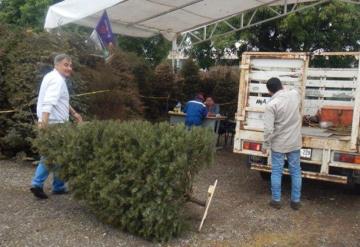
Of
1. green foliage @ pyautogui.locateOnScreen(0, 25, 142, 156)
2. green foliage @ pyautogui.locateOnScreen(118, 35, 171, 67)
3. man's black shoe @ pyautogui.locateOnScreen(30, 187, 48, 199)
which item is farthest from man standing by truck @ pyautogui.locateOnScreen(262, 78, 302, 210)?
green foliage @ pyautogui.locateOnScreen(118, 35, 171, 67)

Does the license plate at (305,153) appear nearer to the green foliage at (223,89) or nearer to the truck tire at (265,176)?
the truck tire at (265,176)

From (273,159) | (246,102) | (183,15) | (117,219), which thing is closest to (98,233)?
(117,219)

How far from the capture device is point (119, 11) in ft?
37.3

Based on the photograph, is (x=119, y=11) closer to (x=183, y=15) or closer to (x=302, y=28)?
(x=183, y=15)

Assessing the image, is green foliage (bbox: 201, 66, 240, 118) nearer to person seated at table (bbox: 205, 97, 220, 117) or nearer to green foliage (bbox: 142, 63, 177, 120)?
person seated at table (bbox: 205, 97, 220, 117)

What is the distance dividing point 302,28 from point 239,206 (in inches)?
405

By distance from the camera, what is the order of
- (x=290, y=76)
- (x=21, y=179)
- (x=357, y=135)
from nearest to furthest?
(x=357, y=135) < (x=290, y=76) < (x=21, y=179)

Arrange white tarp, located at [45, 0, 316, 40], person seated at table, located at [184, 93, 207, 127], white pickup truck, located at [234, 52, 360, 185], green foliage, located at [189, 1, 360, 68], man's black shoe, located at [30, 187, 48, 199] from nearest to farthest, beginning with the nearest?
man's black shoe, located at [30, 187, 48, 199] → white pickup truck, located at [234, 52, 360, 185] → white tarp, located at [45, 0, 316, 40] → person seated at table, located at [184, 93, 207, 127] → green foliage, located at [189, 1, 360, 68]

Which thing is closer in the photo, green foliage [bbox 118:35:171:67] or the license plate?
the license plate

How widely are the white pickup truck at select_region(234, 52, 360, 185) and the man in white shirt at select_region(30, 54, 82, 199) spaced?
8.12ft

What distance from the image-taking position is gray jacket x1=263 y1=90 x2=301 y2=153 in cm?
643

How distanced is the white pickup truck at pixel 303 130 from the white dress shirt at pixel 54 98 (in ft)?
8.29

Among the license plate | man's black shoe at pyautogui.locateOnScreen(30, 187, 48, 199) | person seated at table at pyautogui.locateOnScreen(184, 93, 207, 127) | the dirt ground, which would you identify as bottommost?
the dirt ground

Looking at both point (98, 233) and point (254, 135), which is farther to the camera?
point (254, 135)
